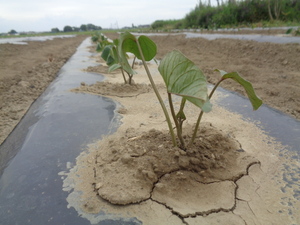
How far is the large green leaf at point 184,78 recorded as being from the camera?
0.96m

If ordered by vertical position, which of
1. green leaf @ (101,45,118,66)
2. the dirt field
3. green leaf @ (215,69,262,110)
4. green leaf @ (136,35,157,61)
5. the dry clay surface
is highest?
green leaf @ (136,35,157,61)

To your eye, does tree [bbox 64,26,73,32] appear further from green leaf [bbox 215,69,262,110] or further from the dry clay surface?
green leaf [bbox 215,69,262,110]

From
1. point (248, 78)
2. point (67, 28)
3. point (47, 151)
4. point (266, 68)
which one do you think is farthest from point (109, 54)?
point (67, 28)

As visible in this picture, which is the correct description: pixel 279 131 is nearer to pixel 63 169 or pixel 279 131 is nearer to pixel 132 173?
pixel 132 173

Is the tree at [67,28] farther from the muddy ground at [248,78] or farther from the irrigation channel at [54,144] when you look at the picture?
the irrigation channel at [54,144]

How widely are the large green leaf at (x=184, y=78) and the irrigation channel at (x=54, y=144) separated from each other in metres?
0.66

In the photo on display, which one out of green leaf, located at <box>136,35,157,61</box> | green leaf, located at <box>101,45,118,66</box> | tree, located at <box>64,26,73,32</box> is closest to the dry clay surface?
green leaf, located at <box>136,35,157,61</box>

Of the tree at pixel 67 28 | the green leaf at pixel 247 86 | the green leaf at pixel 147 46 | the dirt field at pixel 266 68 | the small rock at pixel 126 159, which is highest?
the green leaf at pixel 147 46

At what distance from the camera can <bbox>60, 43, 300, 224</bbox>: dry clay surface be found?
1.08m

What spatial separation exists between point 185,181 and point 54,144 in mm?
1066

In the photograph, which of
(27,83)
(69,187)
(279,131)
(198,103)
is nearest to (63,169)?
(69,187)

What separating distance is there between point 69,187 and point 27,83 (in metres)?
2.95

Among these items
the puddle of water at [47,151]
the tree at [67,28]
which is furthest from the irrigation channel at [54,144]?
the tree at [67,28]

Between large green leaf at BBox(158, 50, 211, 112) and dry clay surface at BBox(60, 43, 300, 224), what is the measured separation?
0.47m
